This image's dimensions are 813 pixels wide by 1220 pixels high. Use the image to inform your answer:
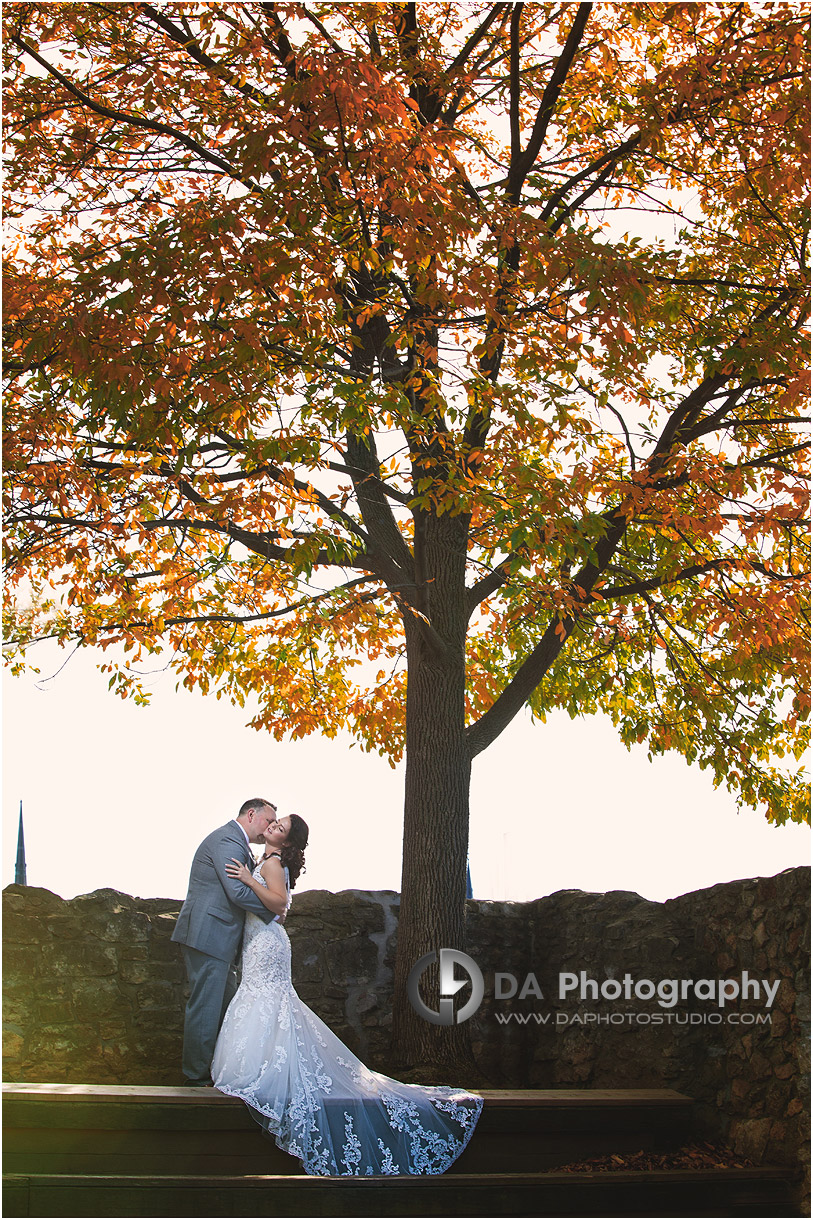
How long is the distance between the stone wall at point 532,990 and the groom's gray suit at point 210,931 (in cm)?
97

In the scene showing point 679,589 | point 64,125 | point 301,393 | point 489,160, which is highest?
point 489,160

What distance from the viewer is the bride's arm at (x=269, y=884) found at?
18.2 feet

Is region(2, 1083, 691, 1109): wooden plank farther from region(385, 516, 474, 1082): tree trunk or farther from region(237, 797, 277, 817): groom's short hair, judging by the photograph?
region(237, 797, 277, 817): groom's short hair

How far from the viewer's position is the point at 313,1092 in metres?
5.01

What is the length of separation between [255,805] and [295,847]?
Answer: 1.14 feet

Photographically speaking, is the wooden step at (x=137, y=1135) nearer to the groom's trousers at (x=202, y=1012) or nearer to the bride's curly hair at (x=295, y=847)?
the groom's trousers at (x=202, y=1012)

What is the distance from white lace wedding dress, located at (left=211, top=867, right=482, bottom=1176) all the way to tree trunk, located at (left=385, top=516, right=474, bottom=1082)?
0.97 metres

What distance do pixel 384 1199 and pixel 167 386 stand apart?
157 inches

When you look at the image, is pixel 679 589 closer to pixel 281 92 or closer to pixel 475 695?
pixel 475 695

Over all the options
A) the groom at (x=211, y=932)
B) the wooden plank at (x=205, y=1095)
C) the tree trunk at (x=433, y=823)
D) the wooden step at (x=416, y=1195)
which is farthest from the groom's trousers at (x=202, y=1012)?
the tree trunk at (x=433, y=823)

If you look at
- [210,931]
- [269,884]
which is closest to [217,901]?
[210,931]

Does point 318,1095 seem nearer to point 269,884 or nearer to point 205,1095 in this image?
point 205,1095

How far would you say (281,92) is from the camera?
A: 4.80 metres

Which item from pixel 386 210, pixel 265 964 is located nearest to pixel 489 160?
pixel 386 210
